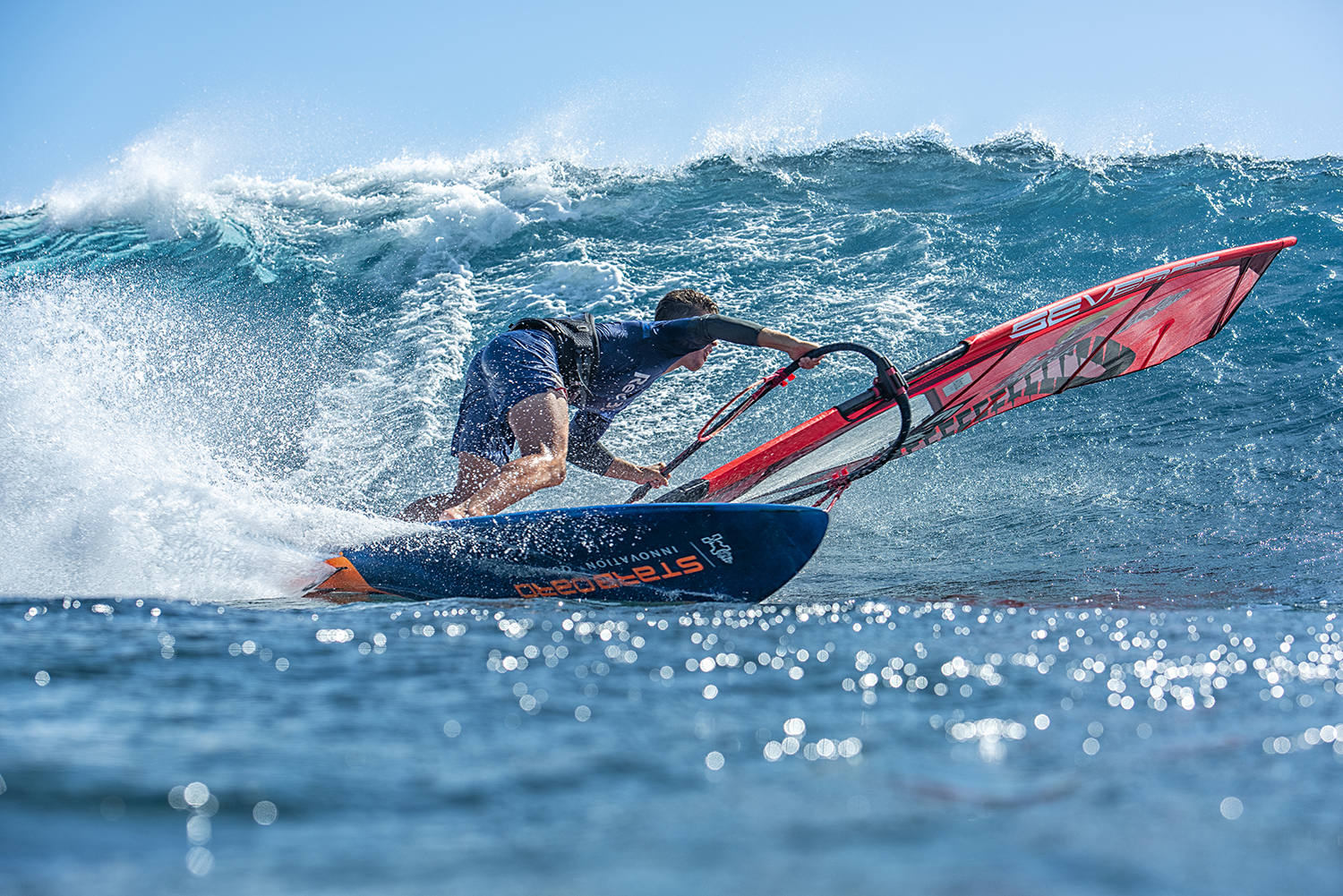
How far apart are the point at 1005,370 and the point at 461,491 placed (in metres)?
3.05

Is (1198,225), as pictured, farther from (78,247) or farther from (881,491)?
(78,247)

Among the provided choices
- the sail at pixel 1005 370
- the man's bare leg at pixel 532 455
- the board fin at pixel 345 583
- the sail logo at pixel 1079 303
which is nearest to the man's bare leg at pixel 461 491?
the man's bare leg at pixel 532 455

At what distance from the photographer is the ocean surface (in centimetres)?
100

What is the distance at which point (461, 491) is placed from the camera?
13.7ft

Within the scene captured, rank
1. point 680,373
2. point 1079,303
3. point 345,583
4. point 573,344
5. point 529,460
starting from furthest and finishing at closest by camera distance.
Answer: point 680,373 → point 1079,303 → point 573,344 → point 529,460 → point 345,583

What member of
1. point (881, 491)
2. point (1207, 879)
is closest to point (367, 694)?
point (1207, 879)

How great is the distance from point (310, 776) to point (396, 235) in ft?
34.9

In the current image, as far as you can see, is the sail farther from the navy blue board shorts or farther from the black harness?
the navy blue board shorts

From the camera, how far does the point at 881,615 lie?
2.51 meters

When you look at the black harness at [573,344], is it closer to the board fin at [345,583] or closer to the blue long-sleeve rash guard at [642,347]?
the blue long-sleeve rash guard at [642,347]

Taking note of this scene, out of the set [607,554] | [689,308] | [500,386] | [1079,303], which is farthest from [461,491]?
[1079,303]

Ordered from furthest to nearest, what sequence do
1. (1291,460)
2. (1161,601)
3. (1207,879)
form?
1. (1291,460)
2. (1161,601)
3. (1207,879)

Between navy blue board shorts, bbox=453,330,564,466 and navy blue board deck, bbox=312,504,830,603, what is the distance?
82 cm

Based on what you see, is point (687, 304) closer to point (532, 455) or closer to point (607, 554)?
point (532, 455)
